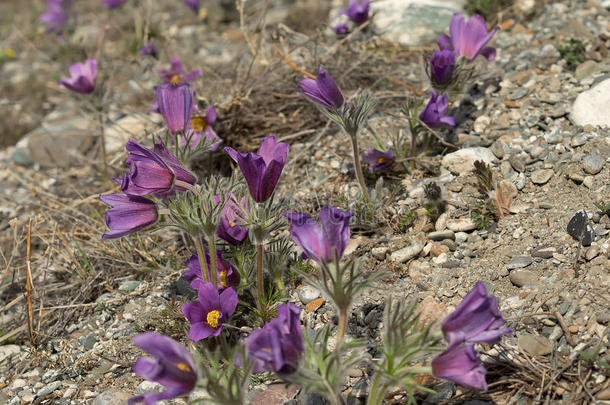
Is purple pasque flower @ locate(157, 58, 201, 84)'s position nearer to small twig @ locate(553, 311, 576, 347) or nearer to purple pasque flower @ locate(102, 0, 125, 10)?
purple pasque flower @ locate(102, 0, 125, 10)

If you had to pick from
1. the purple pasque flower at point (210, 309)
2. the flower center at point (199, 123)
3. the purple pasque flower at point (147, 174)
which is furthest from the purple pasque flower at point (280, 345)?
the flower center at point (199, 123)

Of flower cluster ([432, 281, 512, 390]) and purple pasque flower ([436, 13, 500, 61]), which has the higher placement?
purple pasque flower ([436, 13, 500, 61])

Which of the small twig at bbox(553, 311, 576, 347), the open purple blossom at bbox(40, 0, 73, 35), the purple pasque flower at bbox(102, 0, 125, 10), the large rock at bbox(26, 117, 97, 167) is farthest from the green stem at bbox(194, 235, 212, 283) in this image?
the open purple blossom at bbox(40, 0, 73, 35)

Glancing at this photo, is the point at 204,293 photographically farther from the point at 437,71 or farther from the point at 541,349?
the point at 437,71

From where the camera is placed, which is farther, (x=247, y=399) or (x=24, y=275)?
(x=24, y=275)

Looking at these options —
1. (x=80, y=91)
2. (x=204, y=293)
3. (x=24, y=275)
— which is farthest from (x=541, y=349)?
(x=80, y=91)

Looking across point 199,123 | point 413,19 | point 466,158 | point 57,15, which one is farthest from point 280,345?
point 57,15

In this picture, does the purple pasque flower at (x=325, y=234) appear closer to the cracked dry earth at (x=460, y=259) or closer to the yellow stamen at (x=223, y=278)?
the cracked dry earth at (x=460, y=259)
